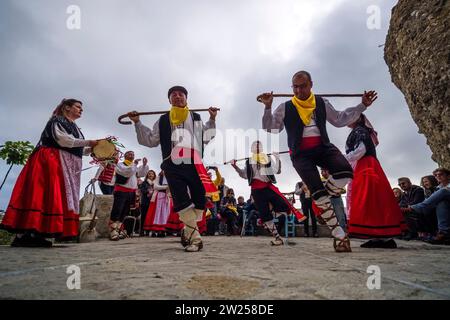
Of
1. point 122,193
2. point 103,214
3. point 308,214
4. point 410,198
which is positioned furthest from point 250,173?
point 308,214

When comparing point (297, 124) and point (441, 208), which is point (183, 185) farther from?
point (441, 208)

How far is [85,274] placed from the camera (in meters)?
1.46

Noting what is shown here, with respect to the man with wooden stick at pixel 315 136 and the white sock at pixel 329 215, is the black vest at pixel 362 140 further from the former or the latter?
the white sock at pixel 329 215

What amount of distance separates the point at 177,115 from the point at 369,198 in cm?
258

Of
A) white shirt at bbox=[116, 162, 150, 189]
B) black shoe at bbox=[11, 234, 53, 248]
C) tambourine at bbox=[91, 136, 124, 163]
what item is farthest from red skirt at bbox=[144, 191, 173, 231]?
black shoe at bbox=[11, 234, 53, 248]

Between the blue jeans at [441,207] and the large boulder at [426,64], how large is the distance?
771 millimetres

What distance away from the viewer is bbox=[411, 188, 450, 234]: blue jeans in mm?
4660

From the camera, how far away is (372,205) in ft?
11.9

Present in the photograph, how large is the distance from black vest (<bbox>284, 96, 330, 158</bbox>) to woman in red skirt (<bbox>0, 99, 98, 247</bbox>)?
8.02ft

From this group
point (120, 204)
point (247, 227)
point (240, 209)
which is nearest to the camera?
point (120, 204)

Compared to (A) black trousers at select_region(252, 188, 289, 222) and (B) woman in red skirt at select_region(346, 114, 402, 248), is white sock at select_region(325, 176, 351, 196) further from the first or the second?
(A) black trousers at select_region(252, 188, 289, 222)
